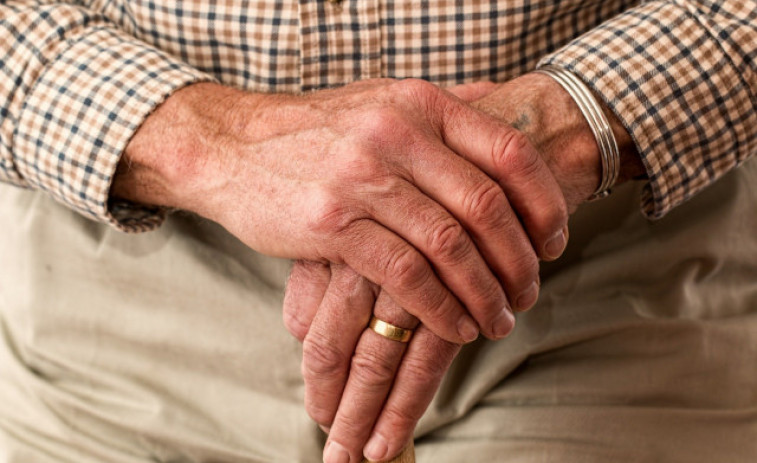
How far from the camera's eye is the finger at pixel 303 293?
95 centimetres

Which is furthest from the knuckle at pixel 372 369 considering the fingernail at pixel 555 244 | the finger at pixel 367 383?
the fingernail at pixel 555 244

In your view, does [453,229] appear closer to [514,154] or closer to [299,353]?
[514,154]

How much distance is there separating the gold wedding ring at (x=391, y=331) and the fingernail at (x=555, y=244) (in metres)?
0.18

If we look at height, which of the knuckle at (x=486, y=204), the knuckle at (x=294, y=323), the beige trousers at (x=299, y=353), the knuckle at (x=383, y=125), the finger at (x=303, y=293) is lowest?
the beige trousers at (x=299, y=353)

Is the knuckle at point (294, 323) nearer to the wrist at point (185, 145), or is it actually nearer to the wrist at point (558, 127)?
the wrist at point (185, 145)

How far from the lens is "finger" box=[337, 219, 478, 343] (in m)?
0.84

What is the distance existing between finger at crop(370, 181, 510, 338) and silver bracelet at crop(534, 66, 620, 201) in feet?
0.53

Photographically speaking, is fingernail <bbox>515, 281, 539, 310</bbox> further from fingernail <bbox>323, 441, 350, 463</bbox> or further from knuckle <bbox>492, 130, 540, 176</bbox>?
fingernail <bbox>323, 441, 350, 463</bbox>

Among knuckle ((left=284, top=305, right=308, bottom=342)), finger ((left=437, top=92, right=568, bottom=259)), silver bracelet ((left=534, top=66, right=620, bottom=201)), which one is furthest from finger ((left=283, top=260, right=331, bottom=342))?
silver bracelet ((left=534, top=66, right=620, bottom=201))

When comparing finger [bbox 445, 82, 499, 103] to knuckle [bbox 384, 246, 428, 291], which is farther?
finger [bbox 445, 82, 499, 103]

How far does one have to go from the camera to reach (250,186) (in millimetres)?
916

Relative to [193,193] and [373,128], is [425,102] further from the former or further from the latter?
[193,193]

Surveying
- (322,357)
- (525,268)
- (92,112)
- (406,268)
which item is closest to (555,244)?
(525,268)

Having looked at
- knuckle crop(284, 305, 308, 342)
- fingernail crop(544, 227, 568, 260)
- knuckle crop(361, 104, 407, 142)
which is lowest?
knuckle crop(284, 305, 308, 342)
